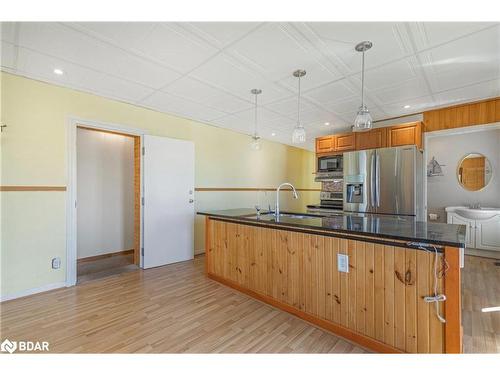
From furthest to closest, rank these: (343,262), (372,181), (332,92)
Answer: (372,181) → (332,92) → (343,262)

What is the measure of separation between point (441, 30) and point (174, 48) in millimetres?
2117

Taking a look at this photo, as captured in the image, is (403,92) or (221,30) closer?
(221,30)

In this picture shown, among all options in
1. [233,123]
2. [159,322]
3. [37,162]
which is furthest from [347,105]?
[37,162]

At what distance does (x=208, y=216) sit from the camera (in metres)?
3.15

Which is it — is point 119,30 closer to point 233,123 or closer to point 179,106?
point 179,106

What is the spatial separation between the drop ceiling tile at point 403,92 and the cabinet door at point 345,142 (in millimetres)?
1154

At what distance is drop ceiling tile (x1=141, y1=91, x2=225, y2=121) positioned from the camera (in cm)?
322

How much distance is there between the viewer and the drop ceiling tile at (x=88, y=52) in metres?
1.85

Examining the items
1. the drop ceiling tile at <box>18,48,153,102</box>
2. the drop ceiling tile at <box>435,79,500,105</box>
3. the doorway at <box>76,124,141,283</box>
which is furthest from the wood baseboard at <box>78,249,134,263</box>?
the drop ceiling tile at <box>435,79,500,105</box>

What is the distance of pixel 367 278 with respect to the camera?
5.76 ft

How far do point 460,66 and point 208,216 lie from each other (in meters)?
3.16

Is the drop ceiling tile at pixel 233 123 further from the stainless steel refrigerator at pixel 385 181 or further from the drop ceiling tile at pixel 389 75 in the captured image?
the drop ceiling tile at pixel 389 75

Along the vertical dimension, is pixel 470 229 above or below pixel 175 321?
above
